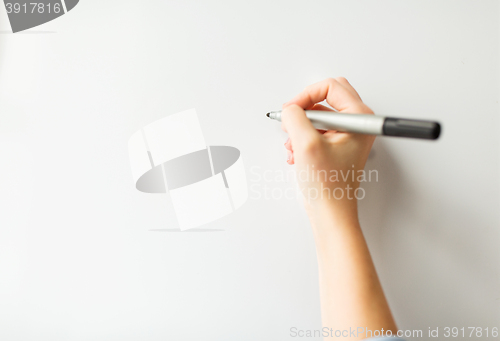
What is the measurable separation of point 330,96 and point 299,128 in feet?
0.34

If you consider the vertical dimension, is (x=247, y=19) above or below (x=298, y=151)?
above

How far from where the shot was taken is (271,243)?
0.52 meters

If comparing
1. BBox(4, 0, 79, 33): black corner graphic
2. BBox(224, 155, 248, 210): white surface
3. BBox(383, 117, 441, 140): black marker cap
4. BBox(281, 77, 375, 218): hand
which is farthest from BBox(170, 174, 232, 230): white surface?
BBox(4, 0, 79, 33): black corner graphic

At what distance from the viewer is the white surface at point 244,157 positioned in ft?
1.70

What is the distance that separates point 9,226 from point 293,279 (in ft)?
1.66

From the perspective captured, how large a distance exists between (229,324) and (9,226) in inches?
16.7

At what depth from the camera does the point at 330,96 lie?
47 centimetres

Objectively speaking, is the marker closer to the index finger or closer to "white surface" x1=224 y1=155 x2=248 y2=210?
the index finger

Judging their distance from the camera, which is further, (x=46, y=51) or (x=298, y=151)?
(x=46, y=51)

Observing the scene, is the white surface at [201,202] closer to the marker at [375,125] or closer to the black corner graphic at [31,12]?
the marker at [375,125]

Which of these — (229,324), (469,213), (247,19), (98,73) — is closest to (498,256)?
(469,213)

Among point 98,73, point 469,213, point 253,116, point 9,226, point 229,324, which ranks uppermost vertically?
point 98,73

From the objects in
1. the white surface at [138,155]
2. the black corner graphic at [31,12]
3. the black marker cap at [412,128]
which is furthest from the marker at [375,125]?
the black corner graphic at [31,12]

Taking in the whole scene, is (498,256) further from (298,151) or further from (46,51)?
(46,51)
